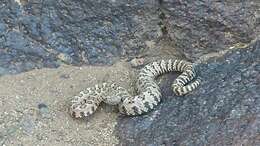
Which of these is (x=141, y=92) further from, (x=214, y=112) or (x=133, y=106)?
(x=214, y=112)

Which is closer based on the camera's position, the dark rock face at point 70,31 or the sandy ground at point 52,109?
the sandy ground at point 52,109

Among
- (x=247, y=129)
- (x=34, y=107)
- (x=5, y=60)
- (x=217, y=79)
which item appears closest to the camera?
(x=247, y=129)

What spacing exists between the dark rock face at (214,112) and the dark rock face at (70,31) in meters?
1.18

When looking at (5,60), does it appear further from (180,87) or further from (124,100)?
(180,87)

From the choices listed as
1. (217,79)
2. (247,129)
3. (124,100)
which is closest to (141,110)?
(124,100)

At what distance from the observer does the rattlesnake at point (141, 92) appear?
8.48 metres

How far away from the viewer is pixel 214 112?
762cm

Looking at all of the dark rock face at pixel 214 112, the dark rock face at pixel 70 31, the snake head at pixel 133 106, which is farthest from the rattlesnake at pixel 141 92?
the dark rock face at pixel 70 31

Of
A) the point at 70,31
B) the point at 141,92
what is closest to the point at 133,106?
the point at 141,92

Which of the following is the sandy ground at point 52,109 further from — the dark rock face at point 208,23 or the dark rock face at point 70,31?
the dark rock face at point 208,23

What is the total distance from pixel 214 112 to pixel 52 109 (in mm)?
2453

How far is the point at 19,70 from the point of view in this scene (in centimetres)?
948

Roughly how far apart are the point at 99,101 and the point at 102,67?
90cm

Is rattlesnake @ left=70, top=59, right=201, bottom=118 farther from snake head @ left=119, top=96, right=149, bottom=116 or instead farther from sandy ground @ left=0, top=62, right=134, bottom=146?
sandy ground @ left=0, top=62, right=134, bottom=146
